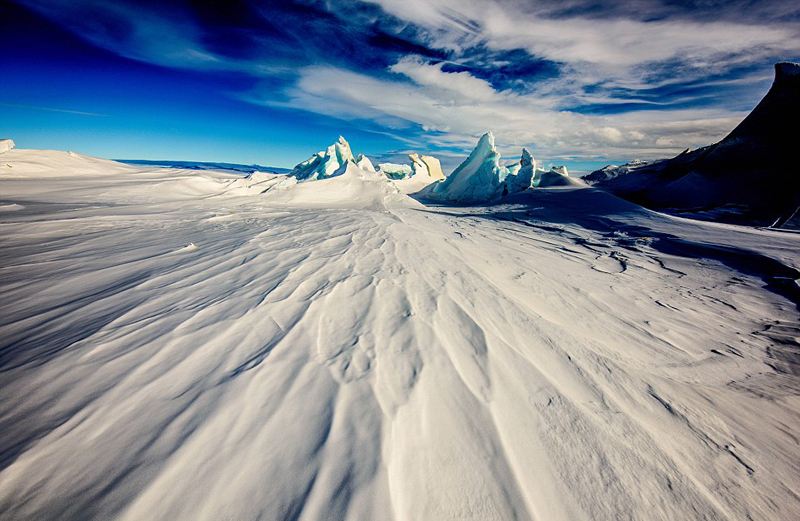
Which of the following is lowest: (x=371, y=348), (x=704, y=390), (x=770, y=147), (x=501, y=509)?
(x=704, y=390)

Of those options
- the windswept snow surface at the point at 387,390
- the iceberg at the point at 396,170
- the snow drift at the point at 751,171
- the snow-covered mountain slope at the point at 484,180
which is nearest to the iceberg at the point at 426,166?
the iceberg at the point at 396,170

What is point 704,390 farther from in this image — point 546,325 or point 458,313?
point 458,313

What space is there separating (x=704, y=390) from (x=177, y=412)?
340 centimetres

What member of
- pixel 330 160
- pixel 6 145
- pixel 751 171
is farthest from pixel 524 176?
pixel 6 145

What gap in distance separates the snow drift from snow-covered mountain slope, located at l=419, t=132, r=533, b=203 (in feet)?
16.9

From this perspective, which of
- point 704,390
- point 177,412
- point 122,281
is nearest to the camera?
point 177,412

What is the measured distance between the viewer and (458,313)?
272cm

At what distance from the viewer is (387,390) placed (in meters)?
1.82

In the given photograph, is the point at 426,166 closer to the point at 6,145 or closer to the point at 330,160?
the point at 330,160

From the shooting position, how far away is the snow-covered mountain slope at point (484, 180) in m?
15.4

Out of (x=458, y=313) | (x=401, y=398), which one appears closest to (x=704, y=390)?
(x=458, y=313)

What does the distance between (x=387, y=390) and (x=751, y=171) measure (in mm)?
14449

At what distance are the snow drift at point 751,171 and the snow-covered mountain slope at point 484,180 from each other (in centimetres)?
516

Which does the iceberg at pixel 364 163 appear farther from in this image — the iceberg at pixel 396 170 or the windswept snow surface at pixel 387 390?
the windswept snow surface at pixel 387 390
